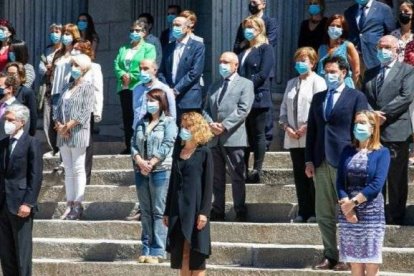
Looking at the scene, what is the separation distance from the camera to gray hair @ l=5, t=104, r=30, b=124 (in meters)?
14.1

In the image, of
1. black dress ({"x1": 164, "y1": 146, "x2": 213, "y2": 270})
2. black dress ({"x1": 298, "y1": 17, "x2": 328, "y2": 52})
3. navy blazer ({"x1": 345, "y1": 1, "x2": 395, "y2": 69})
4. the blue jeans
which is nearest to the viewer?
black dress ({"x1": 164, "y1": 146, "x2": 213, "y2": 270})

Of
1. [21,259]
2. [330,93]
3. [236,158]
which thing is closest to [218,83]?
[236,158]

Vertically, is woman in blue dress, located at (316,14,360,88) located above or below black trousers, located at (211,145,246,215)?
above

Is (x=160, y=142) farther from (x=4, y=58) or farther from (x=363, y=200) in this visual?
(x=4, y=58)

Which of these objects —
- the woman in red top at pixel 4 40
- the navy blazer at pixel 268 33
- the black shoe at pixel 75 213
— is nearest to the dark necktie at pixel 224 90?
the navy blazer at pixel 268 33

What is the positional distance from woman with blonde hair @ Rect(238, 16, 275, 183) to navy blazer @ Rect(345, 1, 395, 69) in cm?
102

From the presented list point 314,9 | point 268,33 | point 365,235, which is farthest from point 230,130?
point 365,235

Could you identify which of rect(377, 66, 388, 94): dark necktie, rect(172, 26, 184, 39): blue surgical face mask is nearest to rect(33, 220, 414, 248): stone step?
rect(377, 66, 388, 94): dark necktie

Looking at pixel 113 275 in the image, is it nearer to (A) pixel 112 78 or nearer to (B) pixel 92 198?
(B) pixel 92 198

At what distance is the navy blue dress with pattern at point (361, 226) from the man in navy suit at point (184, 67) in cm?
399

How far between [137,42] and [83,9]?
340 cm

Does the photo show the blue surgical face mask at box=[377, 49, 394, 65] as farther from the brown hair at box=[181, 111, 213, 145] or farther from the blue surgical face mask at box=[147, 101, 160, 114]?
the blue surgical face mask at box=[147, 101, 160, 114]

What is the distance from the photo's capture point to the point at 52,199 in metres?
17.0

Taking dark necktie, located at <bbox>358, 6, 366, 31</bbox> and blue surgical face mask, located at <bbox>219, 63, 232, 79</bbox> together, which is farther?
dark necktie, located at <bbox>358, 6, 366, 31</bbox>
